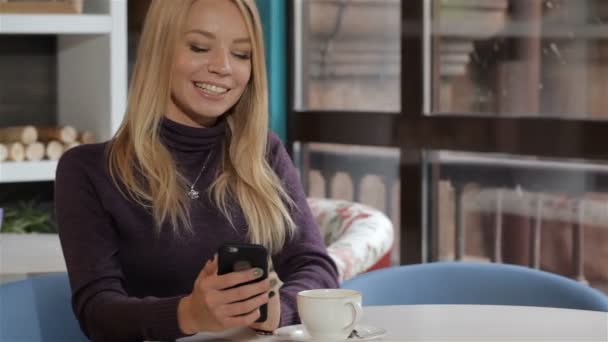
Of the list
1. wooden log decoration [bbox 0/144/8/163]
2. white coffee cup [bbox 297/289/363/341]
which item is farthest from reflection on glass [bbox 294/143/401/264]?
white coffee cup [bbox 297/289/363/341]

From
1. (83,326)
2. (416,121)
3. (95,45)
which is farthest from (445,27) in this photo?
(83,326)

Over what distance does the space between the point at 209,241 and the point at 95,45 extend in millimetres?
1889

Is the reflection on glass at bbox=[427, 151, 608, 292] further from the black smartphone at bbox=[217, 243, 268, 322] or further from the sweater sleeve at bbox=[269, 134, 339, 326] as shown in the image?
the black smartphone at bbox=[217, 243, 268, 322]

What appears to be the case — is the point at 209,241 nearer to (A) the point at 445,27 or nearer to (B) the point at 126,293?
(B) the point at 126,293

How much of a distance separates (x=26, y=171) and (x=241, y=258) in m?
2.22

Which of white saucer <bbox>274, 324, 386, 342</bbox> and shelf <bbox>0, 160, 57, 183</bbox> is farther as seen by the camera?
shelf <bbox>0, 160, 57, 183</bbox>

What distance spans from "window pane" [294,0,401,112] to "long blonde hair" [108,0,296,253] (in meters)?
2.01

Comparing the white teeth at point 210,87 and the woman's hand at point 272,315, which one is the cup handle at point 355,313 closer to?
the woman's hand at point 272,315

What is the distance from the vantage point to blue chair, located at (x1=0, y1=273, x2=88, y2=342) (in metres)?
1.71

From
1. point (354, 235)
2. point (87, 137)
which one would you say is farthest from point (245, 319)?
point (87, 137)

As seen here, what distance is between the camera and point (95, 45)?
138 inches

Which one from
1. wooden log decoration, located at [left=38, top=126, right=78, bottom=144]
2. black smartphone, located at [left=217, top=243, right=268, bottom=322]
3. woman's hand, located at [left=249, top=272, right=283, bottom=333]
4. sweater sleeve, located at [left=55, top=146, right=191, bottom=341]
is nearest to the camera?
black smartphone, located at [left=217, top=243, right=268, bottom=322]

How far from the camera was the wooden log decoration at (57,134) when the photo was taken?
343 cm

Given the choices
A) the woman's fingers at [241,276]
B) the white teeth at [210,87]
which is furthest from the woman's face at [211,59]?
the woman's fingers at [241,276]
